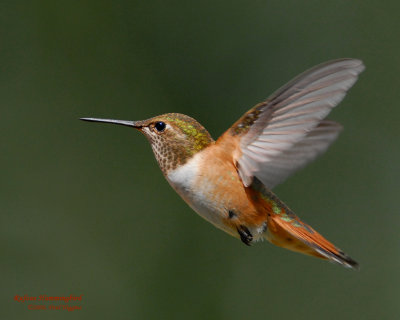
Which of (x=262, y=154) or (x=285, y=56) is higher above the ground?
(x=262, y=154)

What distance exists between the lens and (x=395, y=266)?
18.4ft

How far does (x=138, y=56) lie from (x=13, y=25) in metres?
1.16

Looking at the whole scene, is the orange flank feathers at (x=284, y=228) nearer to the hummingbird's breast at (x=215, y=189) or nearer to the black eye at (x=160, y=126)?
the hummingbird's breast at (x=215, y=189)

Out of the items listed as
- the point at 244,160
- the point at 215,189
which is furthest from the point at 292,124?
the point at 215,189

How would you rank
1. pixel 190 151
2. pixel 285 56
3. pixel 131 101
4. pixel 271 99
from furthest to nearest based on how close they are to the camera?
pixel 285 56 < pixel 131 101 < pixel 190 151 < pixel 271 99

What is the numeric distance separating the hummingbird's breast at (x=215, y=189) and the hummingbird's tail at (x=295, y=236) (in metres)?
0.15

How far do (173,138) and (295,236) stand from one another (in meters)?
0.64

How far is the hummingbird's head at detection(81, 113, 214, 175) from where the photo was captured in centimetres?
204

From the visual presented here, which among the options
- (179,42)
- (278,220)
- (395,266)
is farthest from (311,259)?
(278,220)

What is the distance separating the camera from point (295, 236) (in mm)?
2221

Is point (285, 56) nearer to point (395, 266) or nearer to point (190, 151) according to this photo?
point (395, 266)

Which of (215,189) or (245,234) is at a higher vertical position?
(215,189)

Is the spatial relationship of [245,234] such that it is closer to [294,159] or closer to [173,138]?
[294,159]

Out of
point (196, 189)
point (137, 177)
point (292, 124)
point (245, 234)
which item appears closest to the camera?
point (292, 124)
